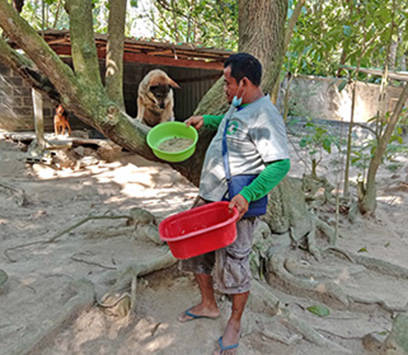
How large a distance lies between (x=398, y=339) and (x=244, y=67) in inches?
70.6

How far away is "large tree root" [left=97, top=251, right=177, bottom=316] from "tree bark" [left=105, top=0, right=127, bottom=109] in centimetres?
157

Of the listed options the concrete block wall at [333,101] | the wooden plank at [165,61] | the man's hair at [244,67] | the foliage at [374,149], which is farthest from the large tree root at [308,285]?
the concrete block wall at [333,101]

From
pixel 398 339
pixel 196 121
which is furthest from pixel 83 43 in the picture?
pixel 398 339

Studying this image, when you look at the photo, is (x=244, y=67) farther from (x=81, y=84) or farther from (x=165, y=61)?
(x=165, y=61)

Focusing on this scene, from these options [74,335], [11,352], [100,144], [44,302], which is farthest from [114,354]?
[100,144]

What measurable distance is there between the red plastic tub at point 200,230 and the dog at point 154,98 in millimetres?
5416

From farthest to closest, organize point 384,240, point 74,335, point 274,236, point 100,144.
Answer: point 100,144
point 384,240
point 274,236
point 74,335

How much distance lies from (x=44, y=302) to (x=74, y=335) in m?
0.44

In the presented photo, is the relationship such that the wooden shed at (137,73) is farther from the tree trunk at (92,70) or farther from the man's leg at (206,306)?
the man's leg at (206,306)

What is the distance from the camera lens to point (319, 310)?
9.36ft

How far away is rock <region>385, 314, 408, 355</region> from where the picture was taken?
1.96 meters

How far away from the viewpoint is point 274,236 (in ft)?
12.8

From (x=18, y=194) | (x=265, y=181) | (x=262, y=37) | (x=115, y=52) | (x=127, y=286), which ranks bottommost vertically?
(x=18, y=194)

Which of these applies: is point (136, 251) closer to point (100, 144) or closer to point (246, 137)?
point (246, 137)
